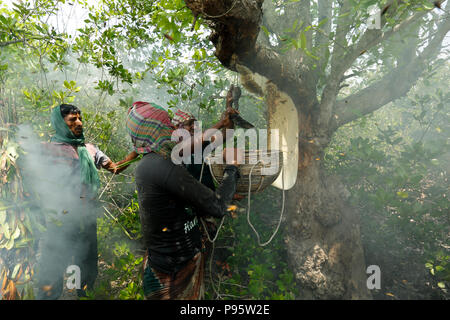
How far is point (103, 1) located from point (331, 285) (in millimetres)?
4725

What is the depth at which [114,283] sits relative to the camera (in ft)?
10.3

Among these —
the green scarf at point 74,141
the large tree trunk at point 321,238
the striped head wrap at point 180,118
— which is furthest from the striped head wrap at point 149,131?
the large tree trunk at point 321,238

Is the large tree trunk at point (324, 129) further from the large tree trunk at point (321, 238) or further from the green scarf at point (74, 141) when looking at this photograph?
the green scarf at point (74, 141)

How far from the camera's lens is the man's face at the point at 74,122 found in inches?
89.8

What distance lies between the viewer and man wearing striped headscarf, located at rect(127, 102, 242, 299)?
143cm

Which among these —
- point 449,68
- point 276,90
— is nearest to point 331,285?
point 276,90

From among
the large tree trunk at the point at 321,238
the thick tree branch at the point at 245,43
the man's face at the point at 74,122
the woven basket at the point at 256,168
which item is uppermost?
the thick tree branch at the point at 245,43

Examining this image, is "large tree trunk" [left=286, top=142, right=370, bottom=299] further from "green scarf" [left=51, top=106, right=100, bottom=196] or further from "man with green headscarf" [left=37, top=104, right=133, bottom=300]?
"green scarf" [left=51, top=106, right=100, bottom=196]

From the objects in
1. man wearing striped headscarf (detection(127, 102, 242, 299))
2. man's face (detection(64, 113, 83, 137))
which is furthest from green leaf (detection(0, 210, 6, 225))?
Result: man's face (detection(64, 113, 83, 137))

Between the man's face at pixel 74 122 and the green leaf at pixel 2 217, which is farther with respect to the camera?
the man's face at pixel 74 122

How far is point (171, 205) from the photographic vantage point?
1539 mm

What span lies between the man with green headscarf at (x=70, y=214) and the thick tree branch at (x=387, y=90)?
10.4 ft
